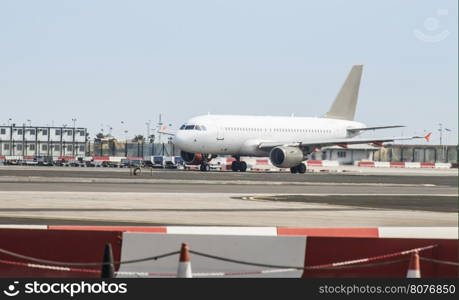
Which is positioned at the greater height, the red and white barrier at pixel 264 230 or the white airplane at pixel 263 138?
the white airplane at pixel 263 138

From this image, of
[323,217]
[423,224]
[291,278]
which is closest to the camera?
[291,278]

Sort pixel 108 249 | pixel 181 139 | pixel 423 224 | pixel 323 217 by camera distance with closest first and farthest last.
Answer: pixel 108 249, pixel 423 224, pixel 323 217, pixel 181 139

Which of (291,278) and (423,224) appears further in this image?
(423,224)

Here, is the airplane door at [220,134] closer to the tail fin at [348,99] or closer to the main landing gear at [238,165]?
the main landing gear at [238,165]

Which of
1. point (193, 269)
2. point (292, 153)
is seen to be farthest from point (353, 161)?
point (193, 269)

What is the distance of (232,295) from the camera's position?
11734mm

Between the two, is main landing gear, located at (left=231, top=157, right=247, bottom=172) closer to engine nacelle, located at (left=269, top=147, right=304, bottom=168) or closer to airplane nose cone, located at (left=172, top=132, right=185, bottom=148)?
engine nacelle, located at (left=269, top=147, right=304, bottom=168)

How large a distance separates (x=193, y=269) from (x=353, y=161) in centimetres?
11906

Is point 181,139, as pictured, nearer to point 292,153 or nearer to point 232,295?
point 292,153

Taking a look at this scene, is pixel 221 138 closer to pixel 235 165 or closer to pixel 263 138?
pixel 235 165

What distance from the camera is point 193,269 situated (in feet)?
45.7

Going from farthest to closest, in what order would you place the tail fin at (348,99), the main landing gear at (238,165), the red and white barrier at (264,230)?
the tail fin at (348,99), the main landing gear at (238,165), the red and white barrier at (264,230)

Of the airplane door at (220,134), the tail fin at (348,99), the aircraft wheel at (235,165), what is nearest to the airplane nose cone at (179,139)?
the airplane door at (220,134)

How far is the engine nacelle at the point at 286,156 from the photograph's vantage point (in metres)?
81.3
